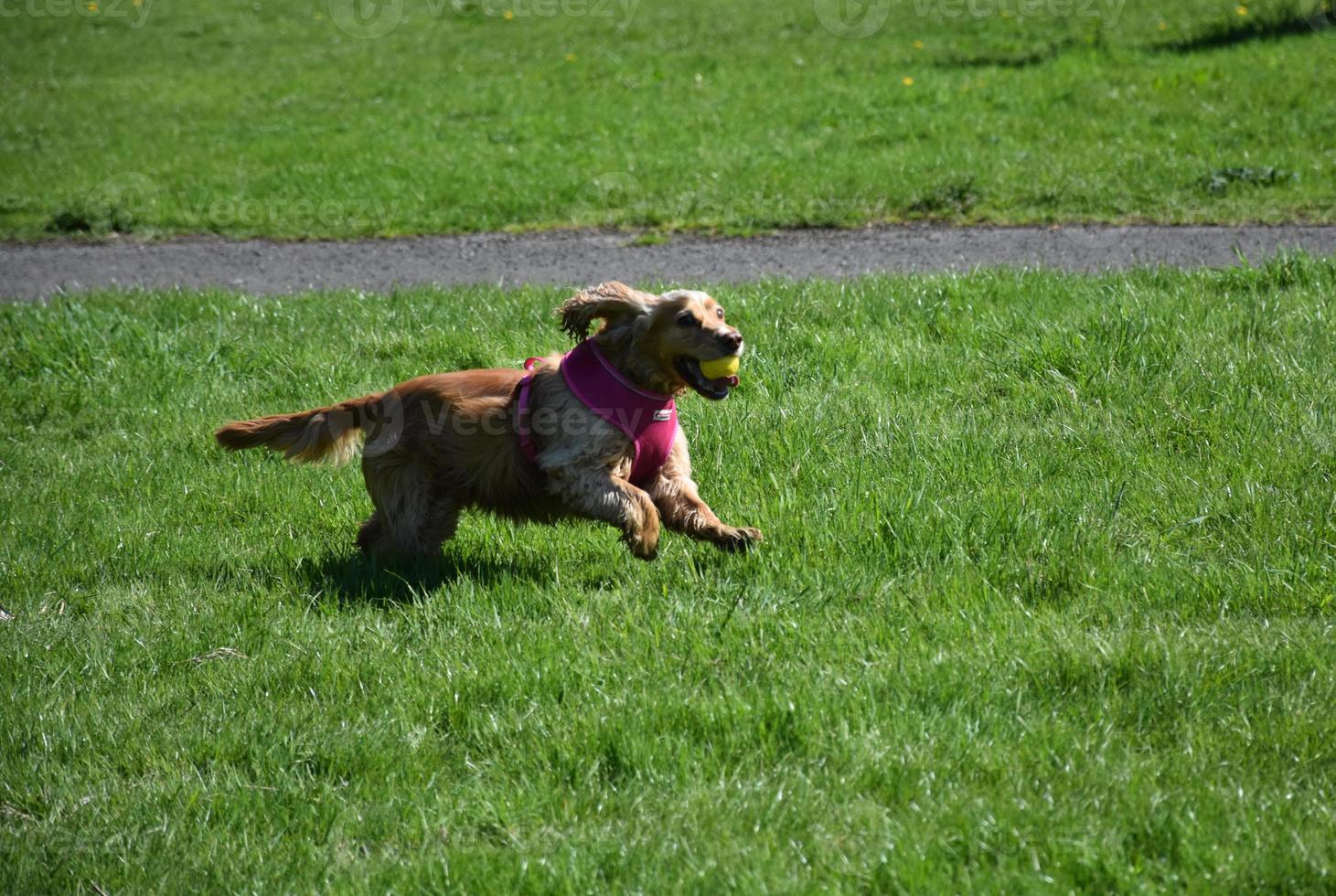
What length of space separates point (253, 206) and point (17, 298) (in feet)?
9.73

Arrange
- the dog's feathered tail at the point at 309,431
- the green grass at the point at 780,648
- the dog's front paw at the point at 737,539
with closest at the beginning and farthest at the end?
the green grass at the point at 780,648 < the dog's front paw at the point at 737,539 < the dog's feathered tail at the point at 309,431

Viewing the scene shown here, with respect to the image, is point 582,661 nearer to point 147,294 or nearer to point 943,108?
point 147,294

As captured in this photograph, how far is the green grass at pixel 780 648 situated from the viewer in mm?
3195

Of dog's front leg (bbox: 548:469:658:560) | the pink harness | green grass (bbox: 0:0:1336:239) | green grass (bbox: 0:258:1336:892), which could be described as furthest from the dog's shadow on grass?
green grass (bbox: 0:0:1336:239)

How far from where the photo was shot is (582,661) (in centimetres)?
408

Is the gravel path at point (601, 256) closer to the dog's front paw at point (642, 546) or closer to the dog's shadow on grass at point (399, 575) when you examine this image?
the dog's shadow on grass at point (399, 575)

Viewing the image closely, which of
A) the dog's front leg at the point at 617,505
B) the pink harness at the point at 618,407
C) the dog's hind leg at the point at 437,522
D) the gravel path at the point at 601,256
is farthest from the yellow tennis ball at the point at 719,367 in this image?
the gravel path at the point at 601,256

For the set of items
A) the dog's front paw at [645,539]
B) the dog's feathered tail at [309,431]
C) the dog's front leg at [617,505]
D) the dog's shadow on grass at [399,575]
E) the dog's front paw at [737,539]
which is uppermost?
the dog's feathered tail at [309,431]

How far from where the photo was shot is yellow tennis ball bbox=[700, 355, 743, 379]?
4.66 m

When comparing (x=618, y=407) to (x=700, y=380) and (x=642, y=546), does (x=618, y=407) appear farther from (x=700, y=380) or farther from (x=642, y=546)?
(x=642, y=546)

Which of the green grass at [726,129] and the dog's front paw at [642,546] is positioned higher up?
the green grass at [726,129]

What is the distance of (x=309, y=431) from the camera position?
17.2 feet

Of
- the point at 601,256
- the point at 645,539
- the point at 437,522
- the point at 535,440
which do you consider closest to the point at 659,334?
the point at 535,440

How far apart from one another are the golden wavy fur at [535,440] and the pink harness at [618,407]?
37mm
